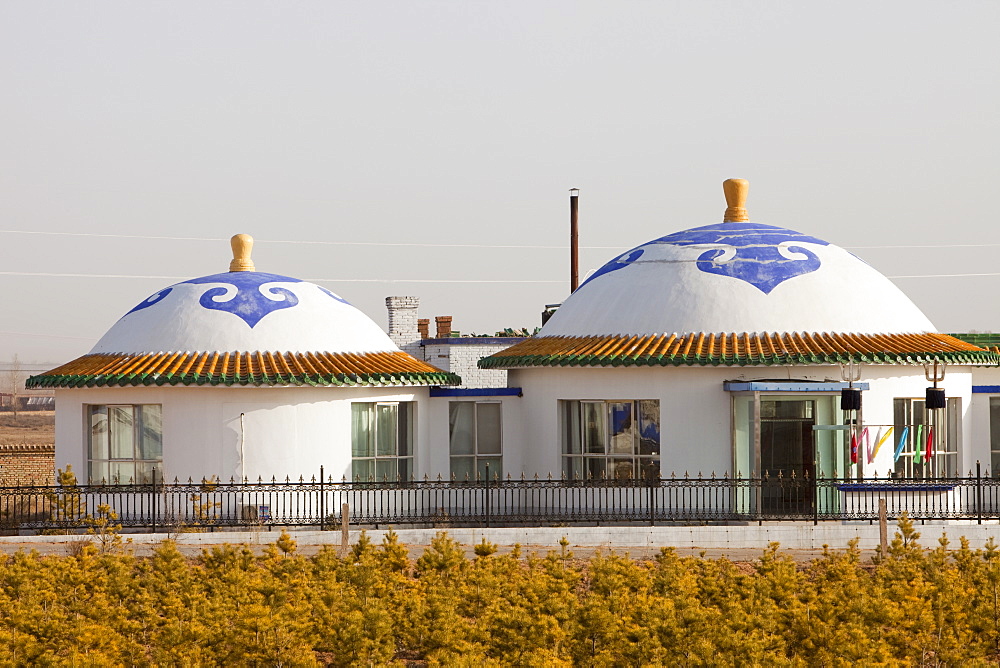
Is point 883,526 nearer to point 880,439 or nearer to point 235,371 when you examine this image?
point 880,439

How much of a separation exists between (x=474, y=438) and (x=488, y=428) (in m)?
0.35

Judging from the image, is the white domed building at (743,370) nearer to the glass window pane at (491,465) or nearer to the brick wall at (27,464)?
the glass window pane at (491,465)

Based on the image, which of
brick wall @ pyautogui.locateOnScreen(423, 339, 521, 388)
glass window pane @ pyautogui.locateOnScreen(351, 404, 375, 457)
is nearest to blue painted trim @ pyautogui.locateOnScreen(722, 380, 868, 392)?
glass window pane @ pyautogui.locateOnScreen(351, 404, 375, 457)

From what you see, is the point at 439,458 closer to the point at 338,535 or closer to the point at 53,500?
the point at 338,535

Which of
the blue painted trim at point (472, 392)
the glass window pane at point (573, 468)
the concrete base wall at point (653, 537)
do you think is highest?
the blue painted trim at point (472, 392)

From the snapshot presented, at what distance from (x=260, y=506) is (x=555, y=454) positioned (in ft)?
18.9

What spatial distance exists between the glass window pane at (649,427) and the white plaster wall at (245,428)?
18.4ft

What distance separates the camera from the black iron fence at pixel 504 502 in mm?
23609

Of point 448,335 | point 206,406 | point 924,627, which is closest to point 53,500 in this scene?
point 206,406

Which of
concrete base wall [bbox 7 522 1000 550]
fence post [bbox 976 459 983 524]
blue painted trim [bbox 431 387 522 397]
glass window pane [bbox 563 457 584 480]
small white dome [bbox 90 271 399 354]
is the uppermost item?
small white dome [bbox 90 271 399 354]

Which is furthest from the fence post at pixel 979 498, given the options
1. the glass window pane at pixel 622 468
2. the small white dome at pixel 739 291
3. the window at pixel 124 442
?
the window at pixel 124 442

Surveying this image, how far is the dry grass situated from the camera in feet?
262

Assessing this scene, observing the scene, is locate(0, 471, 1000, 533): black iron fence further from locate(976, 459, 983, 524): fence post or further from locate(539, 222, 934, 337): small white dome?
locate(539, 222, 934, 337): small white dome

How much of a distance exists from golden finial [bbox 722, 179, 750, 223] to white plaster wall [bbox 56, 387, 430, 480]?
930cm
